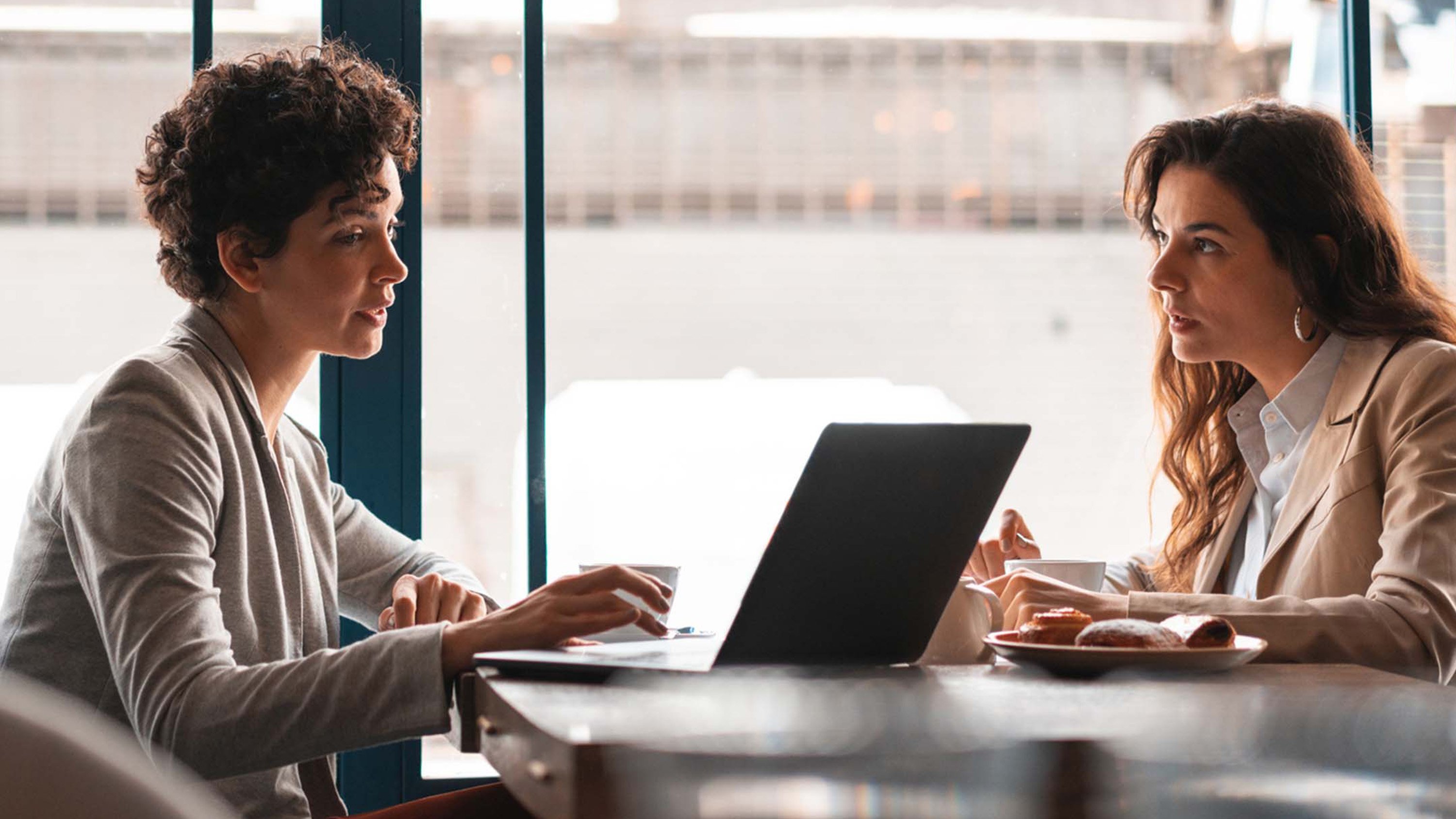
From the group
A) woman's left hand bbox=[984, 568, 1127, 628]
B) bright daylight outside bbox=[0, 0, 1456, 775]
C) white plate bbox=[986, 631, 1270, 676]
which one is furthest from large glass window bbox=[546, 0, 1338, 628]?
white plate bbox=[986, 631, 1270, 676]

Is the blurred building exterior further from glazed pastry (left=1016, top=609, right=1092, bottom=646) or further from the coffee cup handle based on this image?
glazed pastry (left=1016, top=609, right=1092, bottom=646)

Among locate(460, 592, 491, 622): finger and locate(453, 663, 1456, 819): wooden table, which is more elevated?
locate(453, 663, 1456, 819): wooden table

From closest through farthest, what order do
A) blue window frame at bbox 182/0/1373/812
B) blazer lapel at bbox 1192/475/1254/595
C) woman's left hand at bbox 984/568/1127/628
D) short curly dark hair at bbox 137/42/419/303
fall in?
woman's left hand at bbox 984/568/1127/628 → short curly dark hair at bbox 137/42/419/303 → blazer lapel at bbox 1192/475/1254/595 → blue window frame at bbox 182/0/1373/812

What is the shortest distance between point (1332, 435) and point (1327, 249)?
12.4 inches

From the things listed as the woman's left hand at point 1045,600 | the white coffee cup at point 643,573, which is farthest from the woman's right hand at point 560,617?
the woman's left hand at point 1045,600

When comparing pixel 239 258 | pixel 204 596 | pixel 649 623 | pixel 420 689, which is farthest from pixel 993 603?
pixel 239 258

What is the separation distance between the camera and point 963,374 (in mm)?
2248

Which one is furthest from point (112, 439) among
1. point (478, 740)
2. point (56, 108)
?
point (56, 108)

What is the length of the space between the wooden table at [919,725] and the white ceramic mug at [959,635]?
0.19ft

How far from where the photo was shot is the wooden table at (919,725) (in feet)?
2.31

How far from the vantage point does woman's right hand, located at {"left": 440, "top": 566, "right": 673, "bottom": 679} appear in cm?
116

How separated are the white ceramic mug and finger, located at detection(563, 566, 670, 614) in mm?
271

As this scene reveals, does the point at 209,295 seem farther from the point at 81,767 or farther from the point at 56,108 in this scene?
the point at 81,767

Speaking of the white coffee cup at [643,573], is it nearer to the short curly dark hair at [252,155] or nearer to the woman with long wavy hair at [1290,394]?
the woman with long wavy hair at [1290,394]
